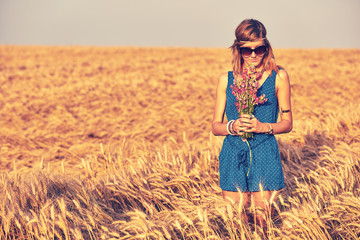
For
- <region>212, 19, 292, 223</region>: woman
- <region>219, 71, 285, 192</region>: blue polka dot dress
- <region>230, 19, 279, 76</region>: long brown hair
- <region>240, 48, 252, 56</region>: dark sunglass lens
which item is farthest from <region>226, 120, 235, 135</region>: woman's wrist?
<region>240, 48, 252, 56</region>: dark sunglass lens

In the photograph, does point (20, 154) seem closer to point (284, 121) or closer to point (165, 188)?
point (165, 188)

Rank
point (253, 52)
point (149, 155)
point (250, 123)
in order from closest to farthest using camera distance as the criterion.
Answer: point (250, 123) → point (253, 52) → point (149, 155)

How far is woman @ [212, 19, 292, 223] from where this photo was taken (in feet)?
8.28

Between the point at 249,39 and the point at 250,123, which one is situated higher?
the point at 249,39

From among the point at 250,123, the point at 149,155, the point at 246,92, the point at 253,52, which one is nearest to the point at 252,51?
the point at 253,52

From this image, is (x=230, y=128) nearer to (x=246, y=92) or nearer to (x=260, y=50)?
(x=246, y=92)

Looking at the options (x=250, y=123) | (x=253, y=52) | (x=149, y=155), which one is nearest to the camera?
(x=250, y=123)

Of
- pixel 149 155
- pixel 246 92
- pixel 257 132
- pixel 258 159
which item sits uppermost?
pixel 246 92

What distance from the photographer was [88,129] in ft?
25.6

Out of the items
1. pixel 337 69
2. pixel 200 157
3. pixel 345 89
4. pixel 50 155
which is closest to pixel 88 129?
pixel 50 155

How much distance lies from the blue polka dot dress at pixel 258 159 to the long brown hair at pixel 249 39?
6cm

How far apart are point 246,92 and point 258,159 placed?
1.57 feet

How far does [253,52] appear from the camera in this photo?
8.28 feet

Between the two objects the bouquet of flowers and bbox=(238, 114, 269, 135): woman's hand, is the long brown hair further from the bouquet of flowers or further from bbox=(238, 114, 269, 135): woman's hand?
bbox=(238, 114, 269, 135): woman's hand
